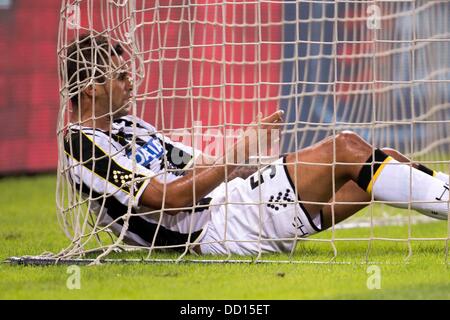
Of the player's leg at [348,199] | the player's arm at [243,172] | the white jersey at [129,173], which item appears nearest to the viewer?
the white jersey at [129,173]

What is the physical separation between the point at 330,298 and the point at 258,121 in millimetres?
1272

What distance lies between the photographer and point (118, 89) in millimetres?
5855

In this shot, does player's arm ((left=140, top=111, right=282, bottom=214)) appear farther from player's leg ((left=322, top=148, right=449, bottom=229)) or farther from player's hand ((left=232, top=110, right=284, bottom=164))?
player's leg ((left=322, top=148, right=449, bottom=229))

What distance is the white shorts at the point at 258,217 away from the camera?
18.6 feet

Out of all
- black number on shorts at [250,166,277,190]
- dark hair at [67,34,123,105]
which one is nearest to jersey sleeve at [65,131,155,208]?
dark hair at [67,34,123,105]

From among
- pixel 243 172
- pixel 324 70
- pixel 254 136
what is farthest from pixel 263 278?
pixel 324 70

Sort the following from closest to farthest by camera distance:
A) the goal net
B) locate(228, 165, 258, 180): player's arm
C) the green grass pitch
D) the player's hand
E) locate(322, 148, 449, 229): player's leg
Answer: the green grass pitch
the player's hand
locate(322, 148, 449, 229): player's leg
locate(228, 165, 258, 180): player's arm
the goal net

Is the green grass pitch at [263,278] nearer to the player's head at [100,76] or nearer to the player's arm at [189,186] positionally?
the player's arm at [189,186]

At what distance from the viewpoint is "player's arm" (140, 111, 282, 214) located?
18.2 ft

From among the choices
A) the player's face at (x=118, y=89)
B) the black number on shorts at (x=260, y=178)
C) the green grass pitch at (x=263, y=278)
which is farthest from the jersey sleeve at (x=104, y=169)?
the black number on shorts at (x=260, y=178)

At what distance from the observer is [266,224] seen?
5.71 m

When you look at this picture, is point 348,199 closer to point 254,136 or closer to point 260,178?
point 260,178

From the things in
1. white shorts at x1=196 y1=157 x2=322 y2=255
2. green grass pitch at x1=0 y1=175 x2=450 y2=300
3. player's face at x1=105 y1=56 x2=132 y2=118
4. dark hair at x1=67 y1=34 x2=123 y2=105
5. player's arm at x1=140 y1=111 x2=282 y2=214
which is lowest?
green grass pitch at x1=0 y1=175 x2=450 y2=300

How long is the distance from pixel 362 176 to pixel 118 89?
4.74 ft
